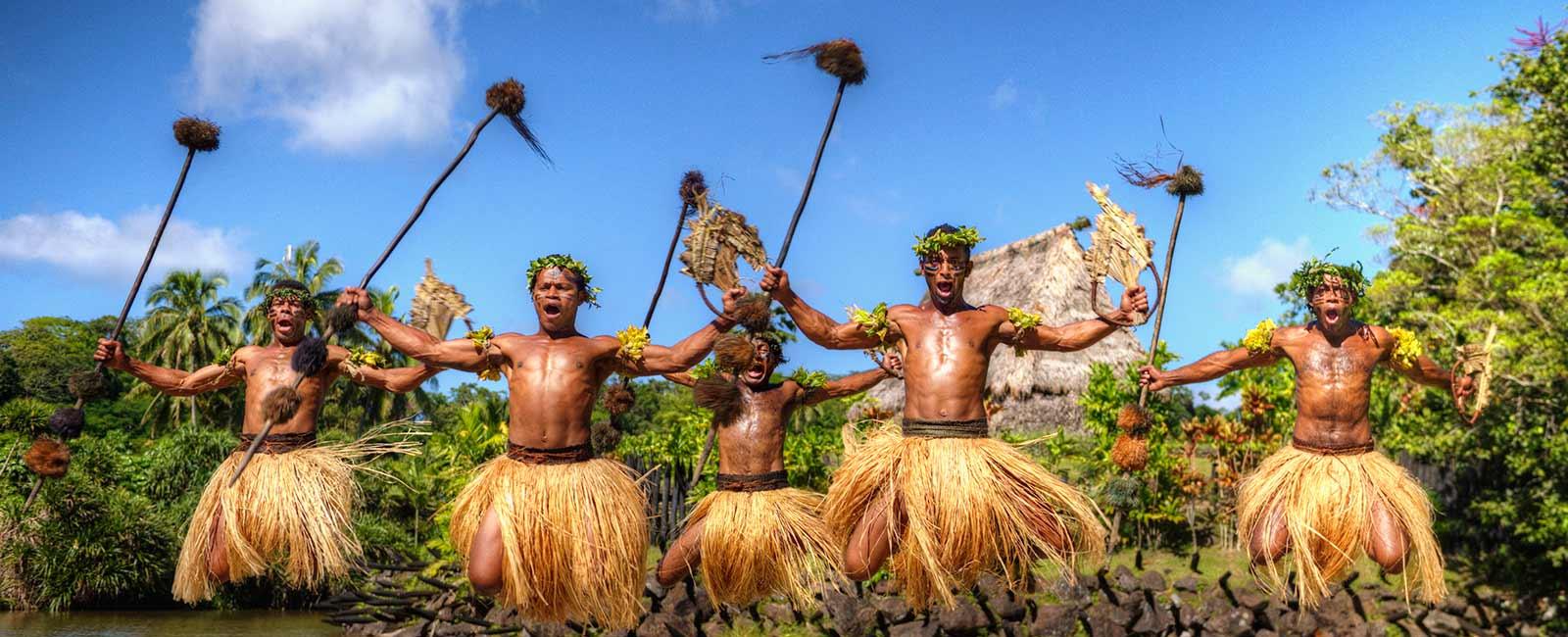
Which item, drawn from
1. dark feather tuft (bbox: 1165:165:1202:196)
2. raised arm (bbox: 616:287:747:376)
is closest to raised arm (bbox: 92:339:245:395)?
raised arm (bbox: 616:287:747:376)

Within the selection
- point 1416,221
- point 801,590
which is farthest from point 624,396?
point 1416,221

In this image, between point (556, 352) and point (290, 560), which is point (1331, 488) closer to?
point (556, 352)

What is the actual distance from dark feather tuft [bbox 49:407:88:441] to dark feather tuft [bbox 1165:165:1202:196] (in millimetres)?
4893

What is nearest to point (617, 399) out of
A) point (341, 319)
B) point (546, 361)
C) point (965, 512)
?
point (546, 361)

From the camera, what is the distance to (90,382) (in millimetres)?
5402

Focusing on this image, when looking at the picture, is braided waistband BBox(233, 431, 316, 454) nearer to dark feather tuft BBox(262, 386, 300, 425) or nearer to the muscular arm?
dark feather tuft BBox(262, 386, 300, 425)

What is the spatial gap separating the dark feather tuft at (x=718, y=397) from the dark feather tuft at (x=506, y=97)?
4.52 ft

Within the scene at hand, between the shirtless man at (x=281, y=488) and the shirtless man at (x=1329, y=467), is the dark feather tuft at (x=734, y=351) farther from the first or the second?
the shirtless man at (x=1329, y=467)

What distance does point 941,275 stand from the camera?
181 inches

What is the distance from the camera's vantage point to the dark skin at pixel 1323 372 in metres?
5.02

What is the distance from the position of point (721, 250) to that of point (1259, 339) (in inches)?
93.1

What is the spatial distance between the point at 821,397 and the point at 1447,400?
25.4 feet

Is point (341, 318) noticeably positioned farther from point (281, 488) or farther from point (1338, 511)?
point (1338, 511)

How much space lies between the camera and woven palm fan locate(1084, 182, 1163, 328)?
15.1 feet
